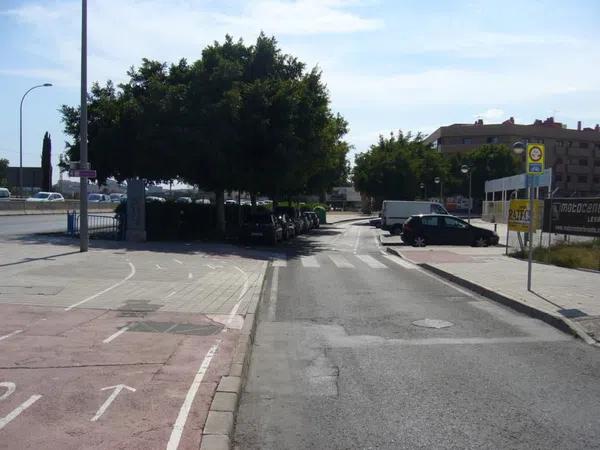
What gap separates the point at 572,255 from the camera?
1795cm

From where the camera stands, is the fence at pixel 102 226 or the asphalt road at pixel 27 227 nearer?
the fence at pixel 102 226

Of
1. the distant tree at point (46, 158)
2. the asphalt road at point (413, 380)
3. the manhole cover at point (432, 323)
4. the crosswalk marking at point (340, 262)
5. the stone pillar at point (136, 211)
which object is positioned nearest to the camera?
the asphalt road at point (413, 380)

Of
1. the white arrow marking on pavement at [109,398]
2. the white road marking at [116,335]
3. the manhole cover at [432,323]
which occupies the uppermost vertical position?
the white arrow marking on pavement at [109,398]

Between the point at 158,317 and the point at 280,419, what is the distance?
4548mm

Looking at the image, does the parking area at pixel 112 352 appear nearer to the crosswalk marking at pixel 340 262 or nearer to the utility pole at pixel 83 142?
the utility pole at pixel 83 142

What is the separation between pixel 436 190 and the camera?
88.5 metres

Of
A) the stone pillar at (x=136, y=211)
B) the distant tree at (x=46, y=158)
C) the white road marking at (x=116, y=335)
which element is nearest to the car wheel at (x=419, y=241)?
the stone pillar at (x=136, y=211)

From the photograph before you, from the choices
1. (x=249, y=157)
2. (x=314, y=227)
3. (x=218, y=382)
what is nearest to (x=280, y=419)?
(x=218, y=382)

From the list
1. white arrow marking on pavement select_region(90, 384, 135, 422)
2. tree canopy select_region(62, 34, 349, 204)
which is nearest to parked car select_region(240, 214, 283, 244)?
tree canopy select_region(62, 34, 349, 204)

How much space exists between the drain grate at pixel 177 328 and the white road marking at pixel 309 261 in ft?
35.1

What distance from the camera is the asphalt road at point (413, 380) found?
4.88m

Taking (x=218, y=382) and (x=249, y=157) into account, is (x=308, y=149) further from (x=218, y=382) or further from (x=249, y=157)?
(x=218, y=382)

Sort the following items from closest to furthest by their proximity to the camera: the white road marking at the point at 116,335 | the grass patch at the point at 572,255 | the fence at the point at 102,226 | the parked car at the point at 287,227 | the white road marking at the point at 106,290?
the white road marking at the point at 116,335 → the white road marking at the point at 106,290 → the grass patch at the point at 572,255 → the fence at the point at 102,226 → the parked car at the point at 287,227

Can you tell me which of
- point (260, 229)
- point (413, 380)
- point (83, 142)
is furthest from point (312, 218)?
point (413, 380)
